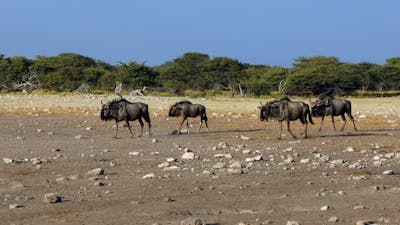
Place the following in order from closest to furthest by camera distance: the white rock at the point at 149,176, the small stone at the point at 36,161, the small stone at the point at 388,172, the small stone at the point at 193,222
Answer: the small stone at the point at 193,222, the white rock at the point at 149,176, the small stone at the point at 388,172, the small stone at the point at 36,161

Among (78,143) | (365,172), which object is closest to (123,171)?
(365,172)

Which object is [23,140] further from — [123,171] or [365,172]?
[365,172]

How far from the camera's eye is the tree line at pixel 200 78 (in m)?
61.4

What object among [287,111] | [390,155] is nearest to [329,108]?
[287,111]

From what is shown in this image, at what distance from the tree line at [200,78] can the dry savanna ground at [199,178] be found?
130 ft

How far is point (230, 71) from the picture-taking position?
214 feet

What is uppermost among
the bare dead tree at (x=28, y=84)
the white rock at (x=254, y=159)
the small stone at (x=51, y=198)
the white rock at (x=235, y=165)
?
the bare dead tree at (x=28, y=84)

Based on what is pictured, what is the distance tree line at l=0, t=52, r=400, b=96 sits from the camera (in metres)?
61.4

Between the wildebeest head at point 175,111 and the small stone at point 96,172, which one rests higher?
the wildebeest head at point 175,111

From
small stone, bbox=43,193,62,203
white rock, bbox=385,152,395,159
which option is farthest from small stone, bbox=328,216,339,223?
white rock, bbox=385,152,395,159

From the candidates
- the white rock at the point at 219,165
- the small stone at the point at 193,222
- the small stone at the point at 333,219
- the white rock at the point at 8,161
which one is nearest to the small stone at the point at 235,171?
the white rock at the point at 219,165

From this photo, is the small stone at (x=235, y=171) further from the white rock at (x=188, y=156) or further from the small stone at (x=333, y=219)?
the small stone at (x=333, y=219)

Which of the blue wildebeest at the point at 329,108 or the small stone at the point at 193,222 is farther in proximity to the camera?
the blue wildebeest at the point at 329,108

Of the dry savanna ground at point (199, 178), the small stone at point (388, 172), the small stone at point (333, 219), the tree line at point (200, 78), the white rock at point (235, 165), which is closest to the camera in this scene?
the small stone at point (333, 219)
